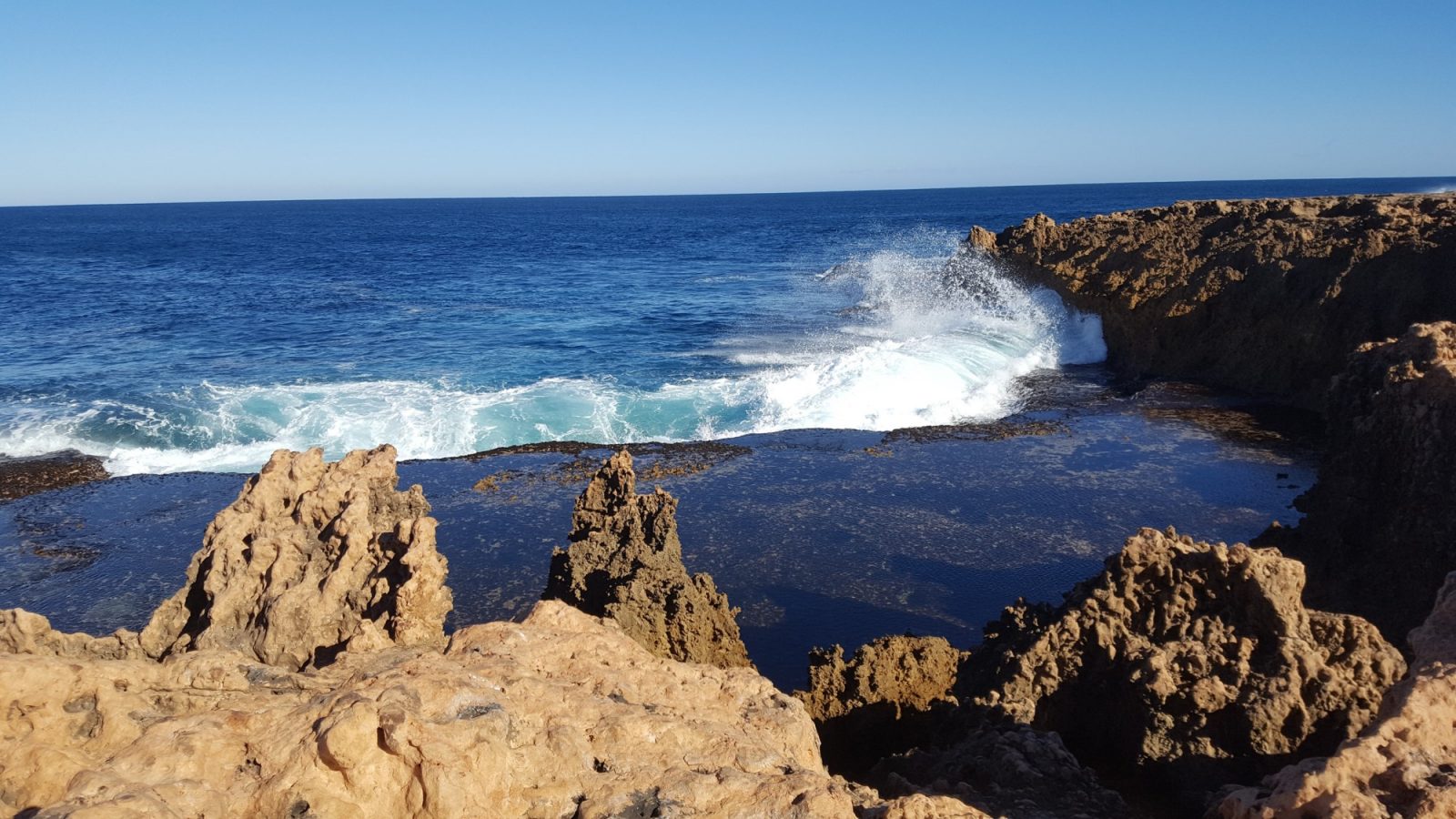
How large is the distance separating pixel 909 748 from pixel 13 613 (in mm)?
6018

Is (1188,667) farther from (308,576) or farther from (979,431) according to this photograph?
(979,431)

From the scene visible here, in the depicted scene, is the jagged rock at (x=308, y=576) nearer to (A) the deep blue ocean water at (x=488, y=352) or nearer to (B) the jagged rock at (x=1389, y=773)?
(B) the jagged rock at (x=1389, y=773)

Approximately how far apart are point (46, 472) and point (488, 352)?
43.5 feet

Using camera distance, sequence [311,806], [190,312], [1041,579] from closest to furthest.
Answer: [311,806]
[1041,579]
[190,312]

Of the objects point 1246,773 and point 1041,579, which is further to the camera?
point 1041,579

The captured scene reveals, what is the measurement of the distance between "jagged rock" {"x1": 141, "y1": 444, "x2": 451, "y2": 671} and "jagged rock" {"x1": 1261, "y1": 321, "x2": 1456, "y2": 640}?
7823mm

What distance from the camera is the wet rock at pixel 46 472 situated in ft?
52.5

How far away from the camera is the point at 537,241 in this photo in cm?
7975

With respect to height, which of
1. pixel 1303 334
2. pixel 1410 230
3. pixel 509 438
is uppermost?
pixel 1410 230

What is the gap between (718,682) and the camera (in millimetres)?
5160

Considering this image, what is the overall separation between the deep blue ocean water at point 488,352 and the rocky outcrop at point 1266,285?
2.02 m

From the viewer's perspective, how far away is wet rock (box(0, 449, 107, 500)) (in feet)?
52.5

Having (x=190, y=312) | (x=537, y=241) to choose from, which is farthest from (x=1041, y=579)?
(x=537, y=241)

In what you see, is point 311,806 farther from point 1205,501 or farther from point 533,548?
point 1205,501
